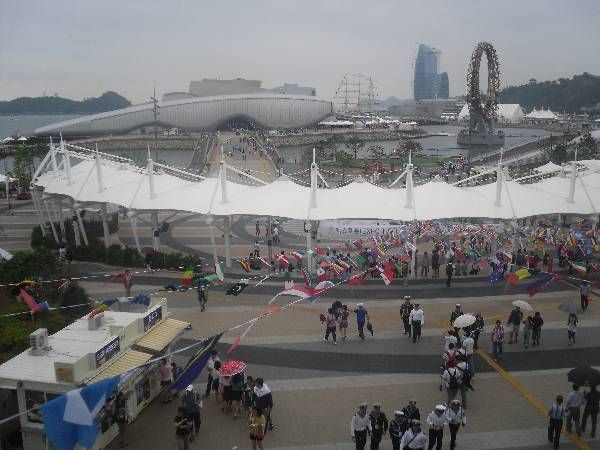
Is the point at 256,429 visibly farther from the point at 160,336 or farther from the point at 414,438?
the point at 160,336

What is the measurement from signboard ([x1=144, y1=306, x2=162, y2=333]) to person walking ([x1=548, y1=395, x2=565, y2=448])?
24.4 feet

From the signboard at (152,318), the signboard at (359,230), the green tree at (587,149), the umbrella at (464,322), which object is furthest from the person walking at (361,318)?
the green tree at (587,149)

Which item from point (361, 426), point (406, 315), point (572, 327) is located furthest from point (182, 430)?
point (572, 327)

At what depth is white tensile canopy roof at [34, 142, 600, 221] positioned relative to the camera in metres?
20.2

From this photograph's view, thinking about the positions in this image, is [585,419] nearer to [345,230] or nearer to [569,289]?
[569,289]

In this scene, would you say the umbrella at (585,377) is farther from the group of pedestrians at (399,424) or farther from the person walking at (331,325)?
the person walking at (331,325)

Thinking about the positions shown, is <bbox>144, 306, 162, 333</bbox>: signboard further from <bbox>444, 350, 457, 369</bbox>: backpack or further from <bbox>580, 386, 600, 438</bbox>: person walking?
<bbox>580, 386, 600, 438</bbox>: person walking

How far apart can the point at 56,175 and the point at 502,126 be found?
125144 mm

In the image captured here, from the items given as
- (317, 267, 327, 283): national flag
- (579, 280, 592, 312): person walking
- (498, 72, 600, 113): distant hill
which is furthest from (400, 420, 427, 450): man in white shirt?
(498, 72, 600, 113): distant hill

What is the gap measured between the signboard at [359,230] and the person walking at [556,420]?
16416 millimetres

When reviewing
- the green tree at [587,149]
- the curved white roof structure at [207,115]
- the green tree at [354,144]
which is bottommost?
the green tree at [587,149]

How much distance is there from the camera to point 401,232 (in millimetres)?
25344

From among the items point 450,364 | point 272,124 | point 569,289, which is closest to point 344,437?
point 450,364

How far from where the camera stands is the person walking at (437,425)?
861 cm
